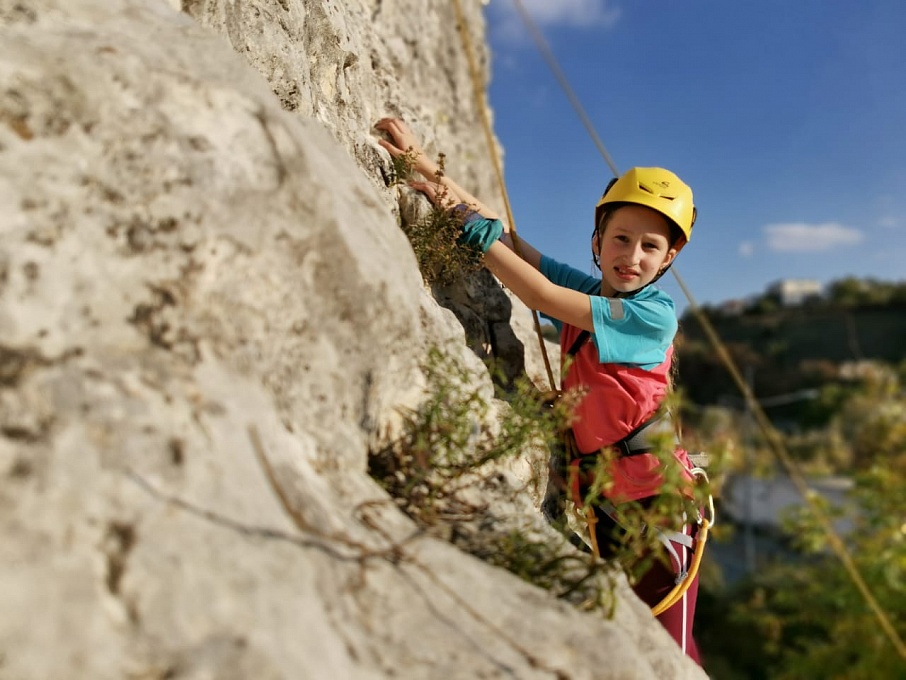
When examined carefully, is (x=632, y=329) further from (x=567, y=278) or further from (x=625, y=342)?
(x=567, y=278)

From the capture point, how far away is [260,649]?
156 cm

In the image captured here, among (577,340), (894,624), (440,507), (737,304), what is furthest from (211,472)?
(737,304)

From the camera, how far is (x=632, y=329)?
338 cm

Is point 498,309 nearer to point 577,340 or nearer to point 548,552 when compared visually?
point 577,340

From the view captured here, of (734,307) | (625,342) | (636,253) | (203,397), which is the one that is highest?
(734,307)

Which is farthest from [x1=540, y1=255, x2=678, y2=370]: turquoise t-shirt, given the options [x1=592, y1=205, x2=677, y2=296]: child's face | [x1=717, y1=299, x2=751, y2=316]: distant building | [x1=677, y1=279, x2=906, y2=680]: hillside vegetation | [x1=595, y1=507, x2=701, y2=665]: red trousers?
[x1=717, y1=299, x2=751, y2=316]: distant building

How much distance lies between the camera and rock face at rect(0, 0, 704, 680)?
156 cm

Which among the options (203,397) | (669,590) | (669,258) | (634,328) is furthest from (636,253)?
(203,397)

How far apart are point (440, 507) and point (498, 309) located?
205cm

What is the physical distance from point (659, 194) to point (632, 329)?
0.72m

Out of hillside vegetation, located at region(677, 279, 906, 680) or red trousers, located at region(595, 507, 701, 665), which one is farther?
hillside vegetation, located at region(677, 279, 906, 680)

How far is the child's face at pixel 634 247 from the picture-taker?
359cm

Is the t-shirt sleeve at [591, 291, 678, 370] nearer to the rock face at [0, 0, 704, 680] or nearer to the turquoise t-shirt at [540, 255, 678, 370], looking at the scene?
the turquoise t-shirt at [540, 255, 678, 370]

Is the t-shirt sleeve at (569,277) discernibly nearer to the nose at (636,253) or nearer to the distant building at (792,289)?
the nose at (636,253)
